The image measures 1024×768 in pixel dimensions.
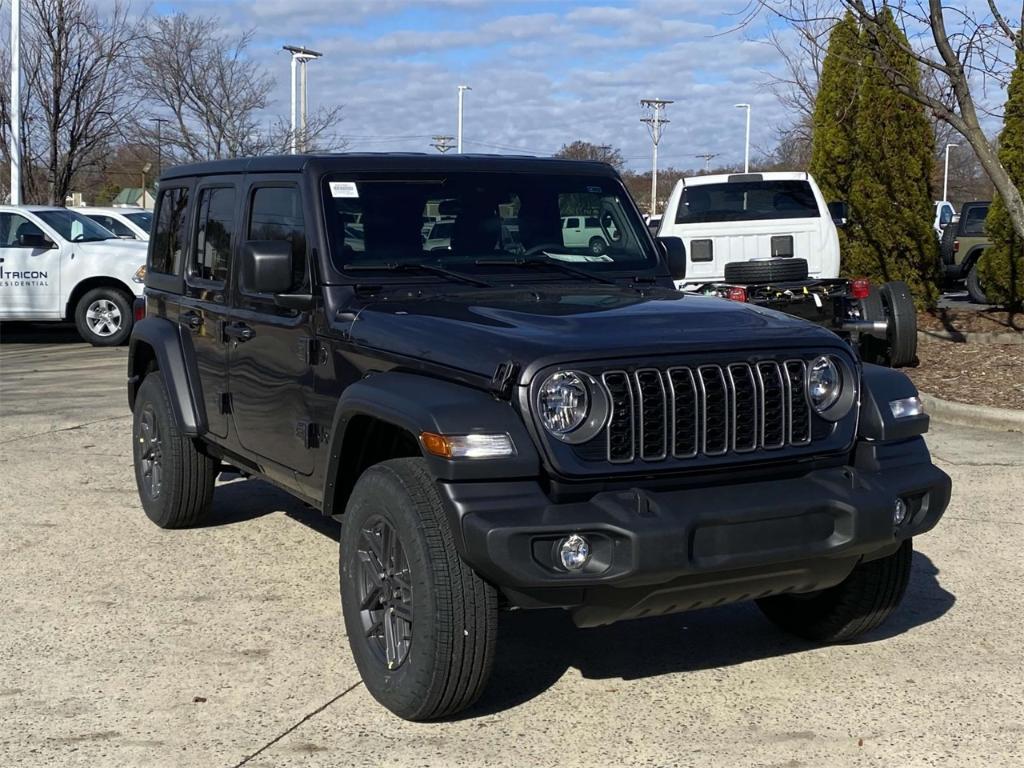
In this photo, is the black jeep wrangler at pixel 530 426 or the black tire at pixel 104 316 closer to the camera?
the black jeep wrangler at pixel 530 426

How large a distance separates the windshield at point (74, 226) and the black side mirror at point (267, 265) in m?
12.4

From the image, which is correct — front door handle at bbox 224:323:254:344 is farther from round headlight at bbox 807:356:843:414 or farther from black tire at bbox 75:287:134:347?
black tire at bbox 75:287:134:347

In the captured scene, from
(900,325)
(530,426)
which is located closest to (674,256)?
(530,426)

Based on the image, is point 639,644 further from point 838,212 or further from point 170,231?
point 838,212

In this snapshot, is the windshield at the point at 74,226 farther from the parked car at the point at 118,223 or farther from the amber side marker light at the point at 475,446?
the amber side marker light at the point at 475,446

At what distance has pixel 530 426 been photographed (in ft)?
13.5

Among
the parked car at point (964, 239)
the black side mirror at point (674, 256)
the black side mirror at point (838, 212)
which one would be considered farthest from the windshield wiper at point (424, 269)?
the parked car at point (964, 239)

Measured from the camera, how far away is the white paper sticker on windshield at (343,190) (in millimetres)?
5430

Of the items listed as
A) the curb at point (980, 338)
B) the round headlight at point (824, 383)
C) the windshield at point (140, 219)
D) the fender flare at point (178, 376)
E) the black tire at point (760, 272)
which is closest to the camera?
the round headlight at point (824, 383)

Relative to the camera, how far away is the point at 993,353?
536 inches

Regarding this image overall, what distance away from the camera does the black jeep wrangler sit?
13.4 feet

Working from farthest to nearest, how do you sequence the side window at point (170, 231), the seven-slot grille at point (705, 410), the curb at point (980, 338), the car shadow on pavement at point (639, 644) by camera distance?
the curb at point (980, 338) < the side window at point (170, 231) < the car shadow on pavement at point (639, 644) < the seven-slot grille at point (705, 410)

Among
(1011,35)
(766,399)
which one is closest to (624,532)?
(766,399)

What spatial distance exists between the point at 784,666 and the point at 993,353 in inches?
374
